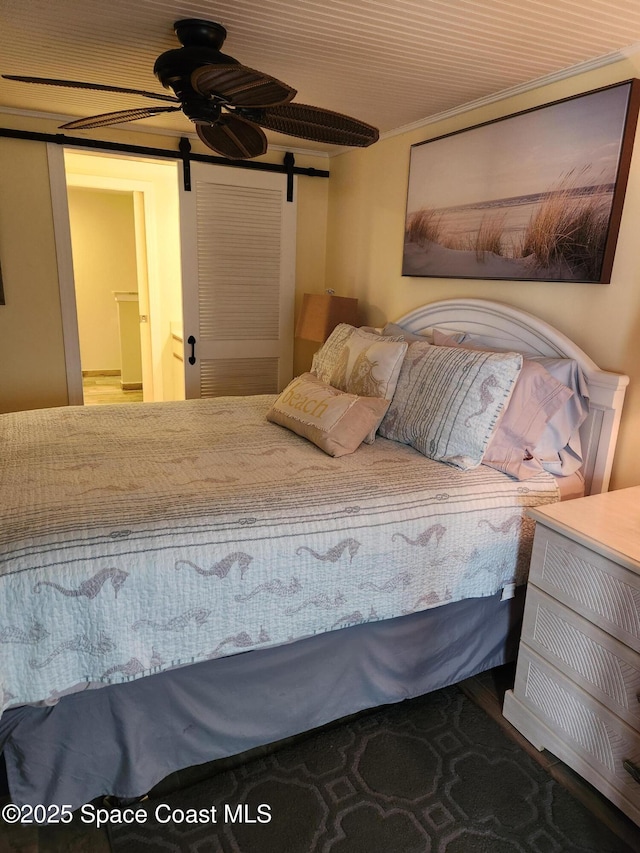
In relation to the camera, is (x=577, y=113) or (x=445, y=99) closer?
(x=577, y=113)

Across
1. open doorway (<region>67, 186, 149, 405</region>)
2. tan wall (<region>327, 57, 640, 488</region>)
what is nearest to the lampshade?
tan wall (<region>327, 57, 640, 488</region>)

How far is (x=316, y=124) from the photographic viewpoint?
1860 mm

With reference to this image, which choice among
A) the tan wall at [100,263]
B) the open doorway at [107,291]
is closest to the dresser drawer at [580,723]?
the open doorway at [107,291]

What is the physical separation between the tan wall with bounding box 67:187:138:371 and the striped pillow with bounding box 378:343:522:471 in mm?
5591

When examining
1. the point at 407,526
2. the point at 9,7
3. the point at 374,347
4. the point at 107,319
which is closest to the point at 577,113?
the point at 374,347

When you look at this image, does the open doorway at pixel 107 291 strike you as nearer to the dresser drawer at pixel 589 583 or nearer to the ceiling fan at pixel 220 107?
the ceiling fan at pixel 220 107

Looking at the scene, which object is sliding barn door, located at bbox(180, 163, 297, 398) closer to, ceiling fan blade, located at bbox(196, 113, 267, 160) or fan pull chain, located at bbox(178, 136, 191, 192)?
fan pull chain, located at bbox(178, 136, 191, 192)

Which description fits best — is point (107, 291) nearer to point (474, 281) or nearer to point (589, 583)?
point (474, 281)

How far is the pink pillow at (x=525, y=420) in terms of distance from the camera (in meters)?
1.96

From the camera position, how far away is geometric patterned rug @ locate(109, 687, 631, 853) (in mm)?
1423

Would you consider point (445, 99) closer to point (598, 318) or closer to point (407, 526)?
point (598, 318)

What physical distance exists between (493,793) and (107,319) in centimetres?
678

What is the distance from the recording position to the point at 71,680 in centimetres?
135

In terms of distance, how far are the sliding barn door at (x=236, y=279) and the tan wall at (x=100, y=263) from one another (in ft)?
11.6
